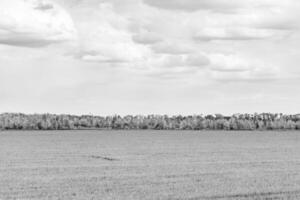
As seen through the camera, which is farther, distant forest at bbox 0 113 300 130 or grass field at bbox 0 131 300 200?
distant forest at bbox 0 113 300 130

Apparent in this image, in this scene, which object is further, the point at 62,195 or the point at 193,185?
the point at 193,185

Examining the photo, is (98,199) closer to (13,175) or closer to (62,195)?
(62,195)

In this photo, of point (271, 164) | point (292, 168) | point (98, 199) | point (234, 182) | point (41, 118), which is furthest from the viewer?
point (41, 118)

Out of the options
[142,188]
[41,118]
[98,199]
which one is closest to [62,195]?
[98,199]

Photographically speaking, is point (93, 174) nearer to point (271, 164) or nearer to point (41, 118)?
point (271, 164)

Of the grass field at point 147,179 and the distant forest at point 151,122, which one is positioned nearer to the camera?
the grass field at point 147,179

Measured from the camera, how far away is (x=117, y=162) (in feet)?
119

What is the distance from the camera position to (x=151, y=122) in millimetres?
156750

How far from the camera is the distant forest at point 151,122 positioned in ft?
482

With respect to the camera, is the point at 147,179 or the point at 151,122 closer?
the point at 147,179

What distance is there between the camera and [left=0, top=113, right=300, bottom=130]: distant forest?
482ft

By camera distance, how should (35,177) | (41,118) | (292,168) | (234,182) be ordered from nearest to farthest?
1. (234,182)
2. (35,177)
3. (292,168)
4. (41,118)

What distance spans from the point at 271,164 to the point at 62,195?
16.8m

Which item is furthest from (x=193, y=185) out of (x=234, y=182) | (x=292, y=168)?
(x=292, y=168)
